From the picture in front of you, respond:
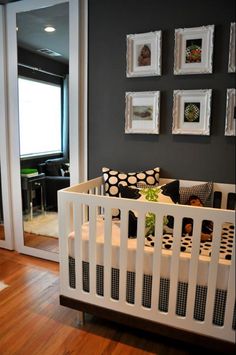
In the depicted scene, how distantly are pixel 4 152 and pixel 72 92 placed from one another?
930 mm

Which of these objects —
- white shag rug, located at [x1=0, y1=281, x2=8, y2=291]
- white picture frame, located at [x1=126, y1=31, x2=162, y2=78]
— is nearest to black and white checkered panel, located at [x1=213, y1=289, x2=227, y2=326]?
white picture frame, located at [x1=126, y1=31, x2=162, y2=78]

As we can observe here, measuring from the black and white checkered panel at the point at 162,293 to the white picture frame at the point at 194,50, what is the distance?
142 centimetres

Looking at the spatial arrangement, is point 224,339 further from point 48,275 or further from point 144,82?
point 144,82

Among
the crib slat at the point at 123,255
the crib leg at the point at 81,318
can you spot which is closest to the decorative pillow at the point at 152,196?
the crib slat at the point at 123,255

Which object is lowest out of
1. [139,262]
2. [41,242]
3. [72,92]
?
[41,242]

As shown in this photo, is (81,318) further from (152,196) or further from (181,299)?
(152,196)

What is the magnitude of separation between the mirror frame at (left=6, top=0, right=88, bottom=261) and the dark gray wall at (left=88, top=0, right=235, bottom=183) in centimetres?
7

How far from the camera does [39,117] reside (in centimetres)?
272

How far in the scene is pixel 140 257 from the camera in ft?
5.55

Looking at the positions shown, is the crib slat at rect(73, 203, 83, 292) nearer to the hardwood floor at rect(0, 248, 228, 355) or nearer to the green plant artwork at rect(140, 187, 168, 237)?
the hardwood floor at rect(0, 248, 228, 355)

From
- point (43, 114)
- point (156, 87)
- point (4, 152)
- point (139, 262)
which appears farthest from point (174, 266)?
point (4, 152)

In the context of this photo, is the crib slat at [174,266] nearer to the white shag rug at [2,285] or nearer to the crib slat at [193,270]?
the crib slat at [193,270]

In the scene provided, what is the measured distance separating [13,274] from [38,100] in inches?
61.4

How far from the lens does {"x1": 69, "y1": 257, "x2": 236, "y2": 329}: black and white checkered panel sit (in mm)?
1586
